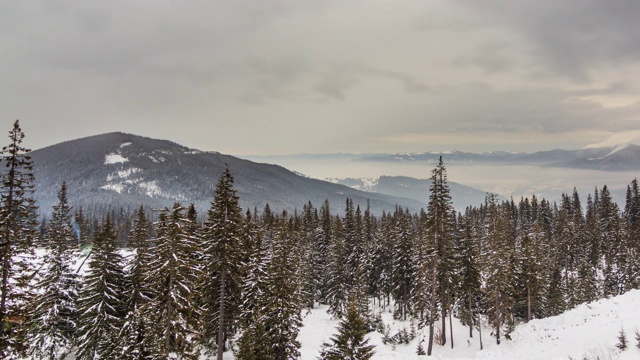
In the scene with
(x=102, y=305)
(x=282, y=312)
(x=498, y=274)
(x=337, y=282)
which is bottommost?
(x=337, y=282)

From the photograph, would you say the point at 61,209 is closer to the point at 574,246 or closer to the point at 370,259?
the point at 370,259

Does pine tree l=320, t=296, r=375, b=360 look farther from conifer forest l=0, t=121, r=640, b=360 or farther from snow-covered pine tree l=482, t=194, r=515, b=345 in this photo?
snow-covered pine tree l=482, t=194, r=515, b=345

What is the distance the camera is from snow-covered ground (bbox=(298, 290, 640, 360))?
20.7m

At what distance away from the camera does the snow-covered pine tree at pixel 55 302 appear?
32.4 metres

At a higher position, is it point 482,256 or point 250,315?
point 482,256

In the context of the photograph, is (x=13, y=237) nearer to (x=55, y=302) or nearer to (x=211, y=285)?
(x=211, y=285)

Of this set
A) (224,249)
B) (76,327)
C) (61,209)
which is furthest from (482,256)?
(61,209)

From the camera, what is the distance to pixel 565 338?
26.9 meters

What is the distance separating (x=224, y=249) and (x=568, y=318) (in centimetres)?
3093

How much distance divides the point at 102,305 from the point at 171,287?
1415cm

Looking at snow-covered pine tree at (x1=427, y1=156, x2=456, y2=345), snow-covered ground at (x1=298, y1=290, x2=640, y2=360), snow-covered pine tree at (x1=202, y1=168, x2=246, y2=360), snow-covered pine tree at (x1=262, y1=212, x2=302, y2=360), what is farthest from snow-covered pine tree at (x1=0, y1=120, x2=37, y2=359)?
snow-covered pine tree at (x1=427, y1=156, x2=456, y2=345)

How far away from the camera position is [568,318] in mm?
32250

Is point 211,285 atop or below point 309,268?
atop

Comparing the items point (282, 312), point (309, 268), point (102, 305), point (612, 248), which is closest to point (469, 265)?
point (282, 312)
